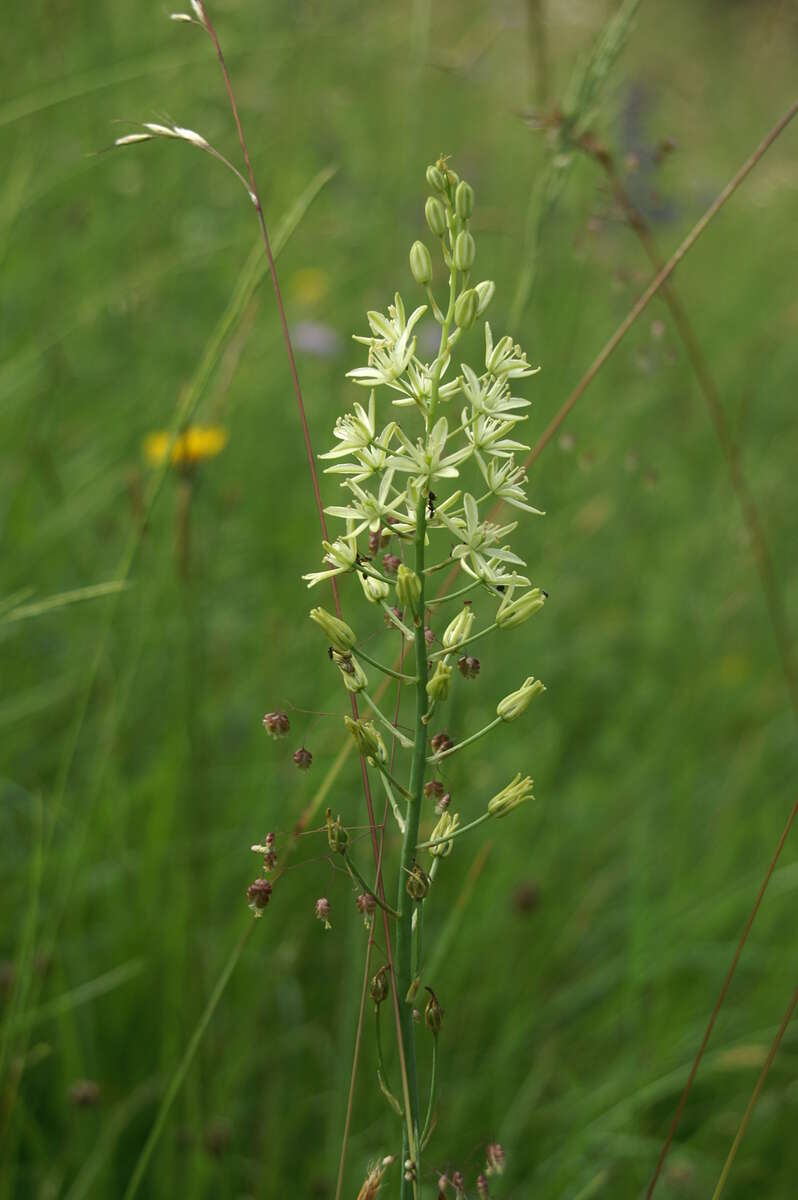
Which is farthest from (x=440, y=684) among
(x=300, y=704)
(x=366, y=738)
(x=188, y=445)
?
(x=300, y=704)

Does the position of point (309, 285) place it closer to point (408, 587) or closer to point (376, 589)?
point (376, 589)

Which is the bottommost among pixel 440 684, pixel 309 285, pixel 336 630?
pixel 440 684

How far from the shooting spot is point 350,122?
6.12 metres

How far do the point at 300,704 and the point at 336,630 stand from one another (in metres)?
2.04

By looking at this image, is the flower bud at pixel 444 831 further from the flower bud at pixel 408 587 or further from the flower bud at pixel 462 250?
the flower bud at pixel 462 250

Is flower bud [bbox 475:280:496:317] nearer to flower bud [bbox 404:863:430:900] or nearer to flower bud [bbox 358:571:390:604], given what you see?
flower bud [bbox 358:571:390:604]

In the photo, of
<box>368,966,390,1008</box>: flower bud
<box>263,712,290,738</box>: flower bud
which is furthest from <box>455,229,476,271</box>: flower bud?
<box>368,966,390,1008</box>: flower bud

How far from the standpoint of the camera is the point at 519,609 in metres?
1.39

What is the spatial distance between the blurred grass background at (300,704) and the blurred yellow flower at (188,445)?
0.32 feet

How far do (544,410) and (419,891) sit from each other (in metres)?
2.41

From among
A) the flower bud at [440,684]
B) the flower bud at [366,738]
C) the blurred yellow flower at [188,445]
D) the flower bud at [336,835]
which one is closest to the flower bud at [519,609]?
the flower bud at [440,684]

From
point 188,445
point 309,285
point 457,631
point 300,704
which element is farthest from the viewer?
point 309,285

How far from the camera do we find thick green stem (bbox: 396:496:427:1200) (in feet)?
4.21

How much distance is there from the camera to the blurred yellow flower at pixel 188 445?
7.97ft
